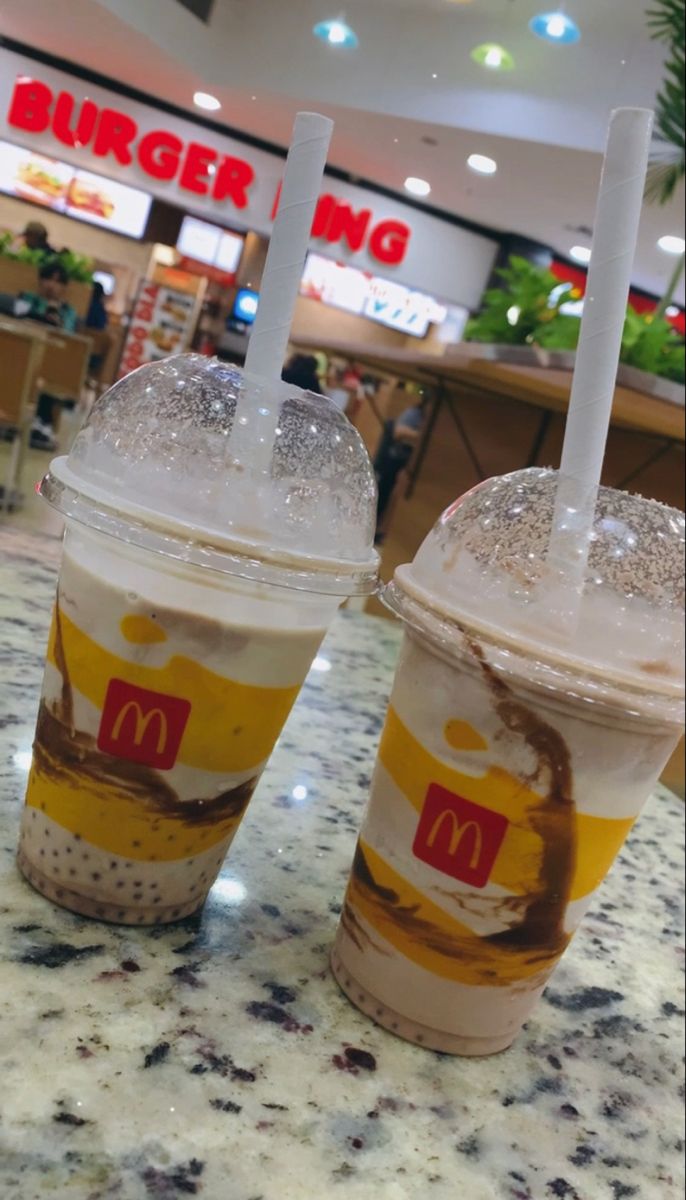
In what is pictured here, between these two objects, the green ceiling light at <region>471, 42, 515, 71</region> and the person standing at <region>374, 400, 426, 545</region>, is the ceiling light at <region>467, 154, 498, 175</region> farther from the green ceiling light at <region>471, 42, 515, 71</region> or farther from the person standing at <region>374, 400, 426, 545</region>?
the green ceiling light at <region>471, 42, 515, 71</region>

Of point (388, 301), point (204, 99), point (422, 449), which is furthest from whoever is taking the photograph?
point (388, 301)

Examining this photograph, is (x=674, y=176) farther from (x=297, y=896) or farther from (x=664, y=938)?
(x=297, y=896)

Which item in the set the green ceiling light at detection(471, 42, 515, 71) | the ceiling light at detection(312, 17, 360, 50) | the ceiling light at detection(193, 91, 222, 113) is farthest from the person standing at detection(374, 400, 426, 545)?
the ceiling light at detection(312, 17, 360, 50)

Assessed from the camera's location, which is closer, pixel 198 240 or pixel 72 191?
pixel 72 191

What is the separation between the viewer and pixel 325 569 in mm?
452

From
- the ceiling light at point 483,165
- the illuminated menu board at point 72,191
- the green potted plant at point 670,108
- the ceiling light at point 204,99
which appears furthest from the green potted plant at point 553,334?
the ceiling light at point 483,165

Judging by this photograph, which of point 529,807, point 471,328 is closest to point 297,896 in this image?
point 529,807

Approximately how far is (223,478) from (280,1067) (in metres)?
0.30

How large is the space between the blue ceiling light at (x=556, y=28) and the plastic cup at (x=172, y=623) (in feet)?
4.26

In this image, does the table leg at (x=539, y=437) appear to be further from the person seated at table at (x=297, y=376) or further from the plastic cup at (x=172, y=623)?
the plastic cup at (x=172, y=623)

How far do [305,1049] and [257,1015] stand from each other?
3 cm

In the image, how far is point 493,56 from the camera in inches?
65.9

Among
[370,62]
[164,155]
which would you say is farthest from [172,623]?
[164,155]

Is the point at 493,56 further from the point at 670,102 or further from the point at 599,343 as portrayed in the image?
the point at 599,343
